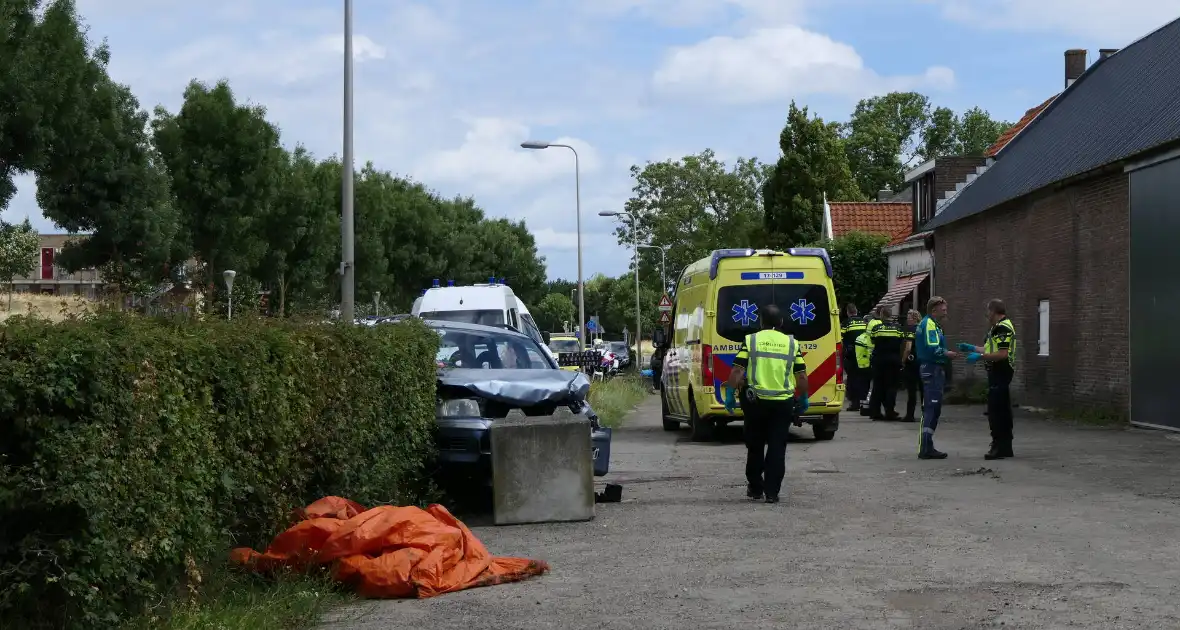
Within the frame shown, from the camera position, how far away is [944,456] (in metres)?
16.6

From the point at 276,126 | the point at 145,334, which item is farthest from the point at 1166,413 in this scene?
the point at 276,126

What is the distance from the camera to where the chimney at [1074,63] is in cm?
4056

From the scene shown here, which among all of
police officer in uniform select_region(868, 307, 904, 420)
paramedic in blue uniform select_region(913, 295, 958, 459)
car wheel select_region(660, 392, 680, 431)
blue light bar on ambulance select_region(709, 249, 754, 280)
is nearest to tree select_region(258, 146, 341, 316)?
car wheel select_region(660, 392, 680, 431)

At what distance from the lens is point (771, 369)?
12.6 metres

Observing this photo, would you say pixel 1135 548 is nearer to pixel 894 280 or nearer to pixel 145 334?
pixel 145 334

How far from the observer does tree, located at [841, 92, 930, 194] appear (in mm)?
86000

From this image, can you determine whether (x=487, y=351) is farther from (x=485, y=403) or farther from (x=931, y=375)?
(x=931, y=375)

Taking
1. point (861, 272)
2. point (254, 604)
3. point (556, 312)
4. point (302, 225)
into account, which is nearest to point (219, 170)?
point (302, 225)

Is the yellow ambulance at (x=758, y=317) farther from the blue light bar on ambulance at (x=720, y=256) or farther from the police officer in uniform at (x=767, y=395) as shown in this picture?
the police officer in uniform at (x=767, y=395)

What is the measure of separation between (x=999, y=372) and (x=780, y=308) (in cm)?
430

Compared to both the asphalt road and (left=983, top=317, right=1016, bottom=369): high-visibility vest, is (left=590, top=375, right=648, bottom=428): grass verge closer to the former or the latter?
(left=983, top=317, right=1016, bottom=369): high-visibility vest

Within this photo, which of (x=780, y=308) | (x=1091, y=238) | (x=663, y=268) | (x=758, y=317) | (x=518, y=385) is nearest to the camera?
(x=518, y=385)

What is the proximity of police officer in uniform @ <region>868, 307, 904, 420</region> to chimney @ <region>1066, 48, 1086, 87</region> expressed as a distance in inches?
728

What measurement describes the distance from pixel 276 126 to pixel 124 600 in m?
43.8
